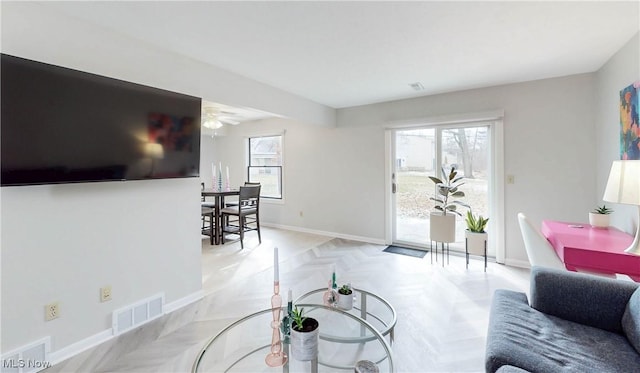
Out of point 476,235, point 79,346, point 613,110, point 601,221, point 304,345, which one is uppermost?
point 613,110

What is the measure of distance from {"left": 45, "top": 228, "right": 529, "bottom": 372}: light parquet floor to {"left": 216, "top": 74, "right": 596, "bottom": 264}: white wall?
0.74 metres

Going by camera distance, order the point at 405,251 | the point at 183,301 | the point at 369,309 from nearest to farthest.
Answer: the point at 369,309 → the point at 183,301 → the point at 405,251

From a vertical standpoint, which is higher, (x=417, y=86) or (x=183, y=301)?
(x=417, y=86)

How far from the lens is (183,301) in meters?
2.61

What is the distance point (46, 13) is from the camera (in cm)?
180

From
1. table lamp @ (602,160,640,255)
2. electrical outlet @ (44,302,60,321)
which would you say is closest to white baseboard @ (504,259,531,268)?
table lamp @ (602,160,640,255)

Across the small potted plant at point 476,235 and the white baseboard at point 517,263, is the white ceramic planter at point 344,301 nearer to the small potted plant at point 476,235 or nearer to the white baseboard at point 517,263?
the small potted plant at point 476,235

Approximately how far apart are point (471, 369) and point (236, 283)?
7.61 ft

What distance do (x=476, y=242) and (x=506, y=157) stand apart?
1.17 metres

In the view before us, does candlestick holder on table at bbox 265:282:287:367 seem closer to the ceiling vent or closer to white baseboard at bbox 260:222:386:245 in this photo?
the ceiling vent

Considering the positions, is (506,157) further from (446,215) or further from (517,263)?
(517,263)

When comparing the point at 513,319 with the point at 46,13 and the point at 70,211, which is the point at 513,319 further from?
the point at 46,13

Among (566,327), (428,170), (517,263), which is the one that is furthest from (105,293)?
(517,263)

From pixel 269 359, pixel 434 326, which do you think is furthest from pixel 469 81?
pixel 269 359
